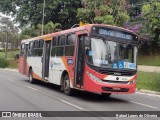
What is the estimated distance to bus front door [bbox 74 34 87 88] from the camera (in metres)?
14.2

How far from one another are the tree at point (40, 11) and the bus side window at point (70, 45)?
3577 cm

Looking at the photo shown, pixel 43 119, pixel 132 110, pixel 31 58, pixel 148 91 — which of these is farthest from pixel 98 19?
pixel 43 119

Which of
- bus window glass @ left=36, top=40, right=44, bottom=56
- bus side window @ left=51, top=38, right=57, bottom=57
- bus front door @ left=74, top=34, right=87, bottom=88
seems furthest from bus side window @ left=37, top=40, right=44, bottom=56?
bus front door @ left=74, top=34, right=87, bottom=88

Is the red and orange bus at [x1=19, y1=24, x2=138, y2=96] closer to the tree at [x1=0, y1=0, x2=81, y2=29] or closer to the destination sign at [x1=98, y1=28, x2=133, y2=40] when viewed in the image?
the destination sign at [x1=98, y1=28, x2=133, y2=40]

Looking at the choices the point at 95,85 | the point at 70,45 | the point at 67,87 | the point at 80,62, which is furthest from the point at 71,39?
the point at 95,85

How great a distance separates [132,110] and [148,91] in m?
7.36

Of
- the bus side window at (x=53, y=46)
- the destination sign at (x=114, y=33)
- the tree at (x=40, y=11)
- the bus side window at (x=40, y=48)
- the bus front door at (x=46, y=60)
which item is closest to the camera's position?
the destination sign at (x=114, y=33)

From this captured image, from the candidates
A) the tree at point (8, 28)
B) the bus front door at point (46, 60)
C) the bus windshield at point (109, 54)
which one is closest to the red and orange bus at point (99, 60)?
the bus windshield at point (109, 54)

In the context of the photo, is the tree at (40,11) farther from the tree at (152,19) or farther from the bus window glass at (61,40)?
the bus window glass at (61,40)

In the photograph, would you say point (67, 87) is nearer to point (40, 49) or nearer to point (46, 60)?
point (46, 60)

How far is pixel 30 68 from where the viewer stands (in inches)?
902

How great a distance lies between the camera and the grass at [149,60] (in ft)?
118

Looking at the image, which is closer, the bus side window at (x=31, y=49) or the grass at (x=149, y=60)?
the bus side window at (x=31, y=49)

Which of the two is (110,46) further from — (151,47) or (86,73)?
(151,47)
